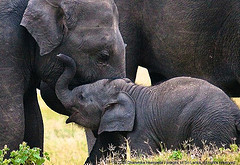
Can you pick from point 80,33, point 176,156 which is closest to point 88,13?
point 80,33

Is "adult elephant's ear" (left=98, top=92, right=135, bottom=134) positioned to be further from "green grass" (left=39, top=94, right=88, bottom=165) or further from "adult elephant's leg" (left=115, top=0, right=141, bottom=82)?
"adult elephant's leg" (left=115, top=0, right=141, bottom=82)

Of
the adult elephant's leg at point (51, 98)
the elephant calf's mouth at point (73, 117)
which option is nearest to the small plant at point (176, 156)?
the elephant calf's mouth at point (73, 117)

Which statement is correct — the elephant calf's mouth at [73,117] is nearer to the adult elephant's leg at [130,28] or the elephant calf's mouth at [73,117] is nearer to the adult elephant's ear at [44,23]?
the adult elephant's ear at [44,23]

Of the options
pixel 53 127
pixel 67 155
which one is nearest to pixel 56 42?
pixel 67 155

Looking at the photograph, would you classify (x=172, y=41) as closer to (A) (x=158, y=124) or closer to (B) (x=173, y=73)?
(B) (x=173, y=73)

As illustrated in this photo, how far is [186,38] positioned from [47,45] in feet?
6.30

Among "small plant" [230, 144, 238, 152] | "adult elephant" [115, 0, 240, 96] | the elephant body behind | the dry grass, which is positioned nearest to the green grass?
the dry grass

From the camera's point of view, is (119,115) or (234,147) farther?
(119,115)

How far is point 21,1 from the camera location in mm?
8555

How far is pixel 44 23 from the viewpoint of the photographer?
8430 mm

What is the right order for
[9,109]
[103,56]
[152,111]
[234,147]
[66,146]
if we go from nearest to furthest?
[234,147] → [9,109] → [152,111] → [103,56] → [66,146]

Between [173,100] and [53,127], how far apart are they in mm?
6875

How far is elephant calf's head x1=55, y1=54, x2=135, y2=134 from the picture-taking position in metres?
8.55

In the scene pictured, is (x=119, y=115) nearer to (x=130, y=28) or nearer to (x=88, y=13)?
(x=88, y=13)
